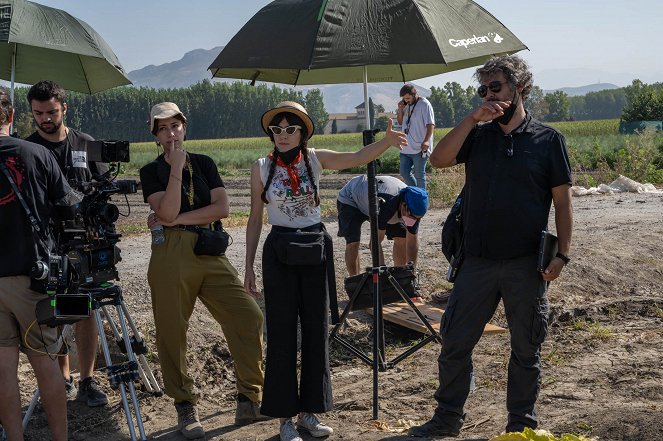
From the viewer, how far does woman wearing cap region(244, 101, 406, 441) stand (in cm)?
540

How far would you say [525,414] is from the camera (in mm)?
5152

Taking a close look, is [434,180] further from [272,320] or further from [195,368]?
[272,320]

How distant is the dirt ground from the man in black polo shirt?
55 centimetres

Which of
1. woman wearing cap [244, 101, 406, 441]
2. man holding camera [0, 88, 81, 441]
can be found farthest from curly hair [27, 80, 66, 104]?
woman wearing cap [244, 101, 406, 441]

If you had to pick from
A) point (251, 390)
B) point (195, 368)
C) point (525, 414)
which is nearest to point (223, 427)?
point (251, 390)

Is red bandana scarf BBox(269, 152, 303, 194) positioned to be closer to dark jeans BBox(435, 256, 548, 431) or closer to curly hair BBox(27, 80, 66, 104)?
dark jeans BBox(435, 256, 548, 431)

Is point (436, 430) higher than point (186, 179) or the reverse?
the reverse

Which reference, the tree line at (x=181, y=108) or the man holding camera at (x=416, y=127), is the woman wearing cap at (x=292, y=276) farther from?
the tree line at (x=181, y=108)

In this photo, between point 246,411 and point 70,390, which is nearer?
point 246,411

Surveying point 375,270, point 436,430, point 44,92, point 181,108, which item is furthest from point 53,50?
point 181,108

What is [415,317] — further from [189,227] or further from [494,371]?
[189,227]

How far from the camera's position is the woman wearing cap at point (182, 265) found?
5.52 m

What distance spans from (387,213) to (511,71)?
362cm

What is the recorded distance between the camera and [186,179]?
564 centimetres
